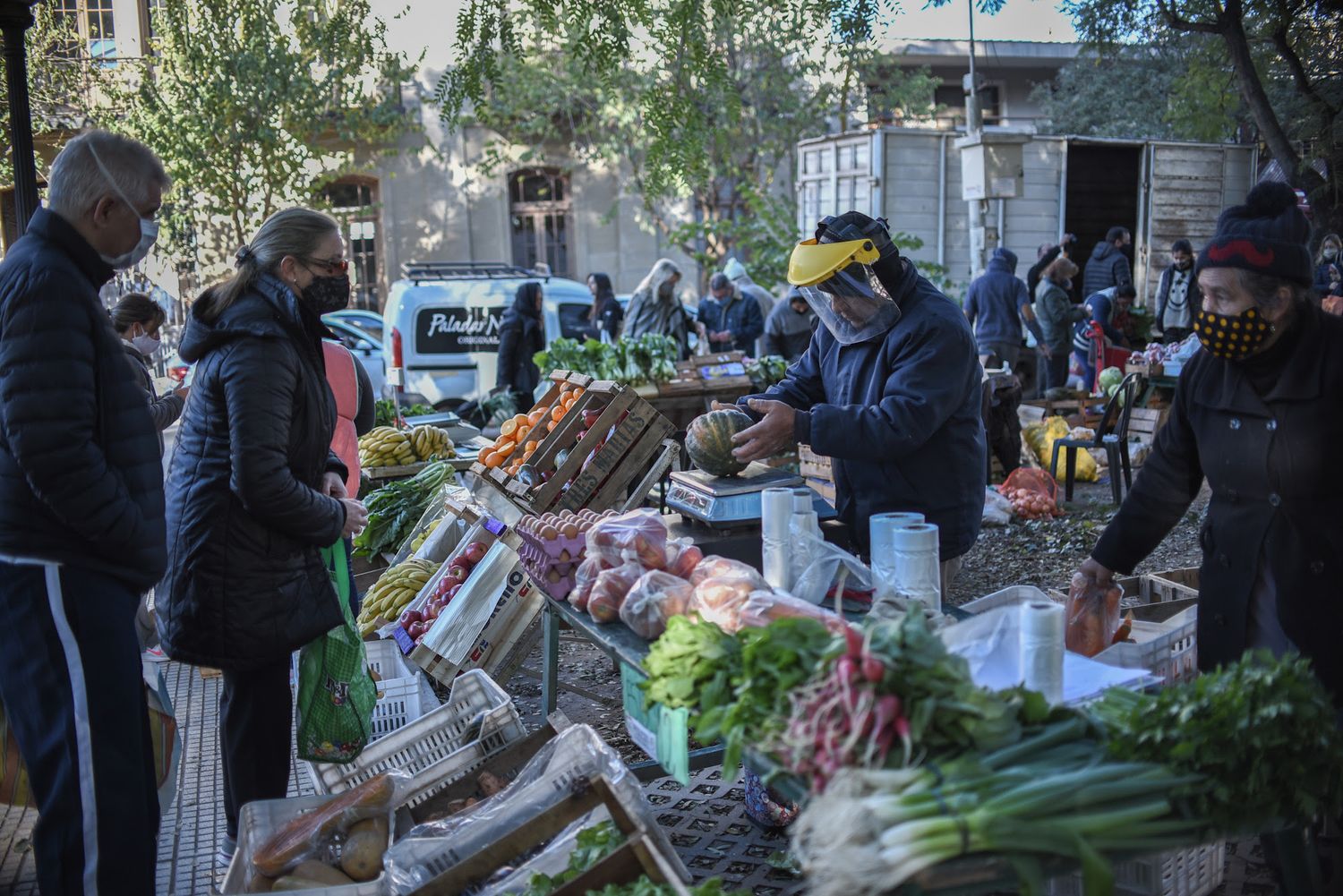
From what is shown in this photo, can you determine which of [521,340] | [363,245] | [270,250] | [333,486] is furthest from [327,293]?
[363,245]

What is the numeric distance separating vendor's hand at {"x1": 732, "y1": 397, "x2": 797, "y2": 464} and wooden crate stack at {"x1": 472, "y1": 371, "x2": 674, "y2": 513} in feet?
4.60

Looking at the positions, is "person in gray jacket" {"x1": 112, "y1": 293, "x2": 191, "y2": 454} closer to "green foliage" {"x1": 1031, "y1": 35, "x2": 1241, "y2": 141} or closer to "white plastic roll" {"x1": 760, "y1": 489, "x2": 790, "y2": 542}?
"white plastic roll" {"x1": 760, "y1": 489, "x2": 790, "y2": 542}

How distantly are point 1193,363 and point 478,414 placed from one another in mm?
10213

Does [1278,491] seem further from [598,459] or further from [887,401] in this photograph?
A: [598,459]

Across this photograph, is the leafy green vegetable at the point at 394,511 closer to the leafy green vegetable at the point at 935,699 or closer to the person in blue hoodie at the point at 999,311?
the leafy green vegetable at the point at 935,699

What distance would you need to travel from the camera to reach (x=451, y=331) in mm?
12906

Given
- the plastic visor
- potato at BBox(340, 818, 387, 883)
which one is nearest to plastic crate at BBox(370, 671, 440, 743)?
potato at BBox(340, 818, 387, 883)

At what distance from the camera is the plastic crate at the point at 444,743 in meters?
3.29

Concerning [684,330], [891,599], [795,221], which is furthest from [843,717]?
[795,221]

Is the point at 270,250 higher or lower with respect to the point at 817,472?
higher

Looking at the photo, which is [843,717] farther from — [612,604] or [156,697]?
[156,697]

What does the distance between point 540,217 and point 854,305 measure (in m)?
20.1

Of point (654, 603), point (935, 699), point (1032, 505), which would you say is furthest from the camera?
point (1032, 505)

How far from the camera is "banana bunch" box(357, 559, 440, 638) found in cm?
504
